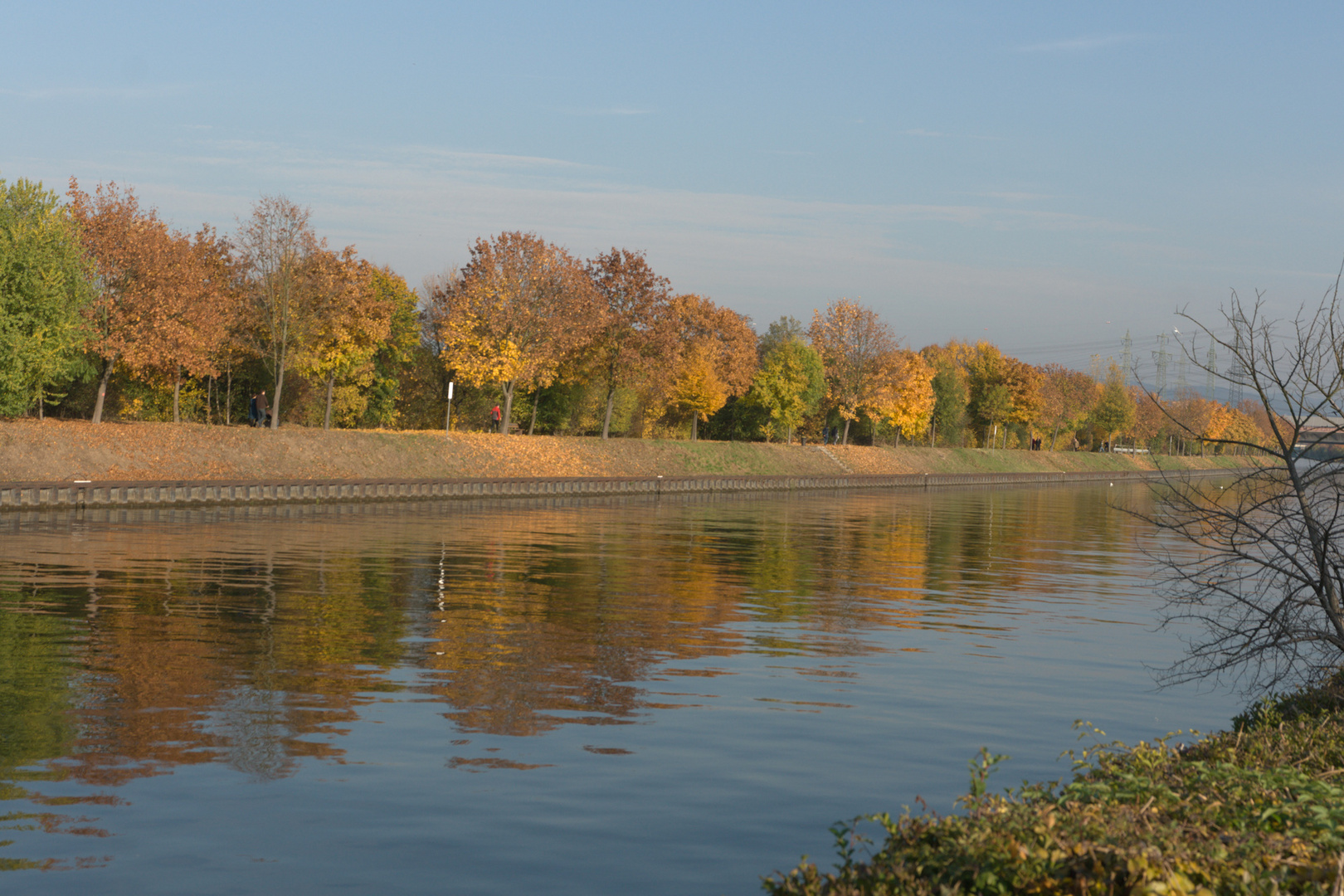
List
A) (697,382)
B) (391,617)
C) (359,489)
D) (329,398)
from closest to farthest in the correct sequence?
1. (391,617)
2. (359,489)
3. (329,398)
4. (697,382)

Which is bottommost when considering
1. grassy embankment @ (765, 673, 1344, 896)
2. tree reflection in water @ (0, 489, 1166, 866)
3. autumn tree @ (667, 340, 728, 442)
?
tree reflection in water @ (0, 489, 1166, 866)

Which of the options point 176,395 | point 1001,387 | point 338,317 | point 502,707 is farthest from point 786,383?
point 502,707

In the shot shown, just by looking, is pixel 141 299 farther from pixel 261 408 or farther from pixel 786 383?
pixel 786 383

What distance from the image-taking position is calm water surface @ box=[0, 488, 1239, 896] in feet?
29.8

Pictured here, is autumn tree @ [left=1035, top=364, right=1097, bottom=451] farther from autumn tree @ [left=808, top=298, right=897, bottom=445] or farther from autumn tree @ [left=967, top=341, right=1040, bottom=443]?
autumn tree @ [left=808, top=298, right=897, bottom=445]

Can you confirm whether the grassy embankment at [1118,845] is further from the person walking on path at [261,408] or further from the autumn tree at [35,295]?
the person walking on path at [261,408]

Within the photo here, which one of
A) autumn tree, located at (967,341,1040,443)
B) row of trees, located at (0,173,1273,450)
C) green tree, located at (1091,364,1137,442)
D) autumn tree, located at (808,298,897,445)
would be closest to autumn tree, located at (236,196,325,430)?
row of trees, located at (0,173,1273,450)

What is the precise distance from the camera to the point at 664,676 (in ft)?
53.2

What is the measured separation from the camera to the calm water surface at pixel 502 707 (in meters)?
9.09

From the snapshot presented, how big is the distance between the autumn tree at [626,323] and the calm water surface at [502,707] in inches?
1585

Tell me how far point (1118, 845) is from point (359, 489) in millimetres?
47833

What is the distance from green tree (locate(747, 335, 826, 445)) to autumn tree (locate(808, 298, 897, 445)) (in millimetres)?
2391

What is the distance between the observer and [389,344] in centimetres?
6838

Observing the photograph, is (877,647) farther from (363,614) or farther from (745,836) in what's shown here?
(745,836)
